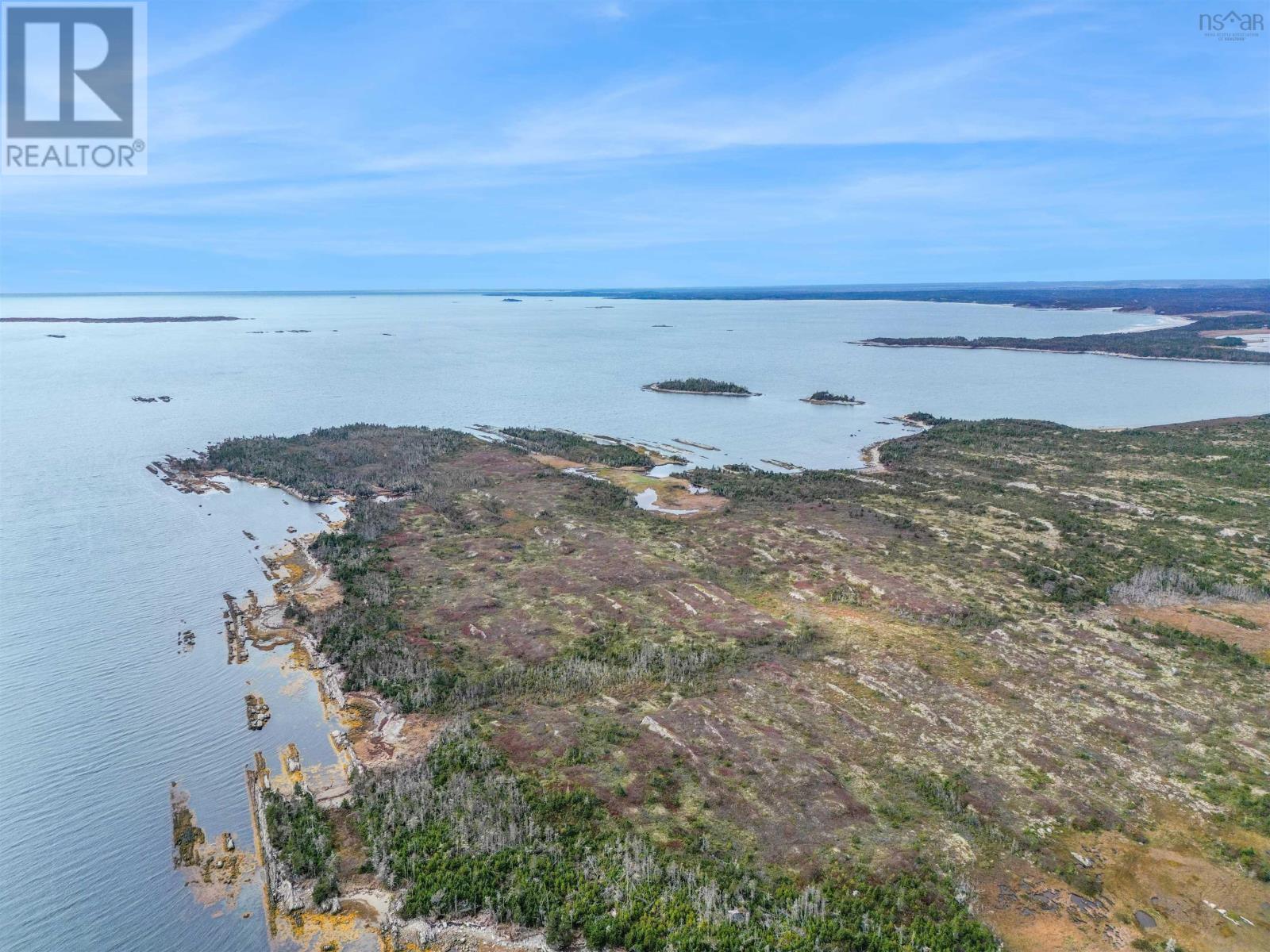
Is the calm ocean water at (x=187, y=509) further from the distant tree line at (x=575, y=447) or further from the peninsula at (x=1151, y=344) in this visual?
the peninsula at (x=1151, y=344)

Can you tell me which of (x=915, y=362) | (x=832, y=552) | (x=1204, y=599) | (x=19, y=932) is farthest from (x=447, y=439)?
(x=915, y=362)

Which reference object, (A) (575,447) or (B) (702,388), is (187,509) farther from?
(B) (702,388)

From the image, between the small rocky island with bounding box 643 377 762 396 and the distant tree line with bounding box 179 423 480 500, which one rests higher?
the small rocky island with bounding box 643 377 762 396

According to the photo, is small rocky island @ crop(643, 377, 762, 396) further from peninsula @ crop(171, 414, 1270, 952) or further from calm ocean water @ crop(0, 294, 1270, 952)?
peninsula @ crop(171, 414, 1270, 952)

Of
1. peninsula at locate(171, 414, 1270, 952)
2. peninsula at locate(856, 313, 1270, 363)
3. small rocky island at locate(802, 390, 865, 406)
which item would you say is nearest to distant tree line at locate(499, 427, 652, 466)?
peninsula at locate(171, 414, 1270, 952)

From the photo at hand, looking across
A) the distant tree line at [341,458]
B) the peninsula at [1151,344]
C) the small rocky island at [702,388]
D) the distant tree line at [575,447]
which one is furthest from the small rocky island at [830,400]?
the peninsula at [1151,344]

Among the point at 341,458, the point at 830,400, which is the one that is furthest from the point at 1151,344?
the point at 341,458
